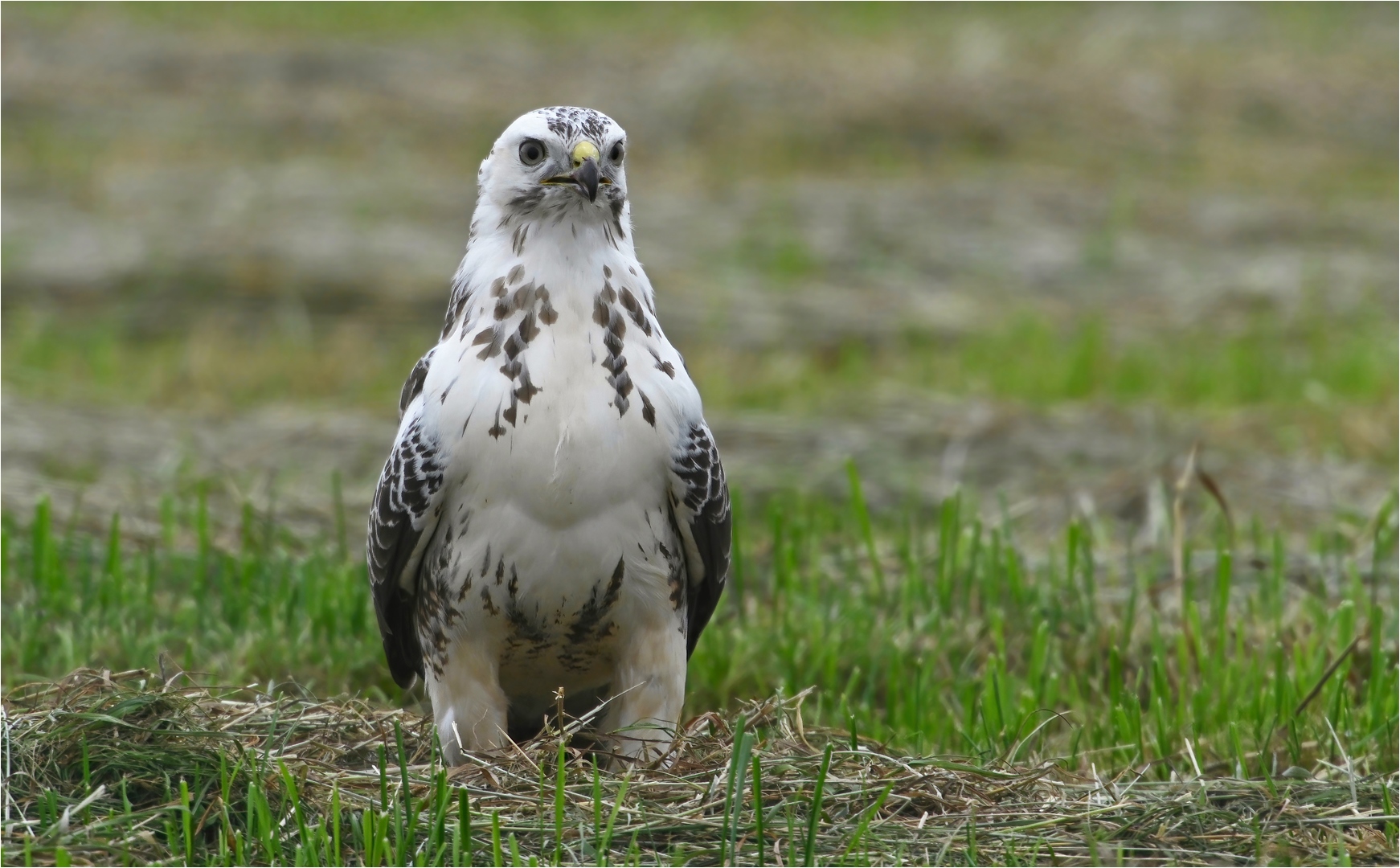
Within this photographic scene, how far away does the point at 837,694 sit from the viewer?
5.77 meters

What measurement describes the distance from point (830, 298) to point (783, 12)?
11.0 m

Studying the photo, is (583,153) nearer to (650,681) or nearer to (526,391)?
(526,391)

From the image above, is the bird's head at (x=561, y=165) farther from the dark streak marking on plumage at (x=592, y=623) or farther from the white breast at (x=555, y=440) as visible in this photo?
the dark streak marking on plumage at (x=592, y=623)

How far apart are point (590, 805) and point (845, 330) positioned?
7.78 metres

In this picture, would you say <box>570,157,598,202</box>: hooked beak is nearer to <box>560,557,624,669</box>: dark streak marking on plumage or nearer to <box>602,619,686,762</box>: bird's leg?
<box>560,557,624,669</box>: dark streak marking on plumage

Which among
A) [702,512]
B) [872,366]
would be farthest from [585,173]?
[872,366]

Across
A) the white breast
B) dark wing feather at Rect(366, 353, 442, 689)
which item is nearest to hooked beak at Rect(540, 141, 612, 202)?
the white breast

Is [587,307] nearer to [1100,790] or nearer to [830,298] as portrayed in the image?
[1100,790]

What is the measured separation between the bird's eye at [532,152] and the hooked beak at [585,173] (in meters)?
0.09

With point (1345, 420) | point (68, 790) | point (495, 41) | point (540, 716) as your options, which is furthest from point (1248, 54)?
point (68, 790)

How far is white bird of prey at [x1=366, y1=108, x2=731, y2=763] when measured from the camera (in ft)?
14.2

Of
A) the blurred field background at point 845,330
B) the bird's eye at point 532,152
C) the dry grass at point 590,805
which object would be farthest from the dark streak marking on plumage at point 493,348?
the blurred field background at point 845,330

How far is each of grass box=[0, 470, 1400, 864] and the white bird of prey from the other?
26 cm

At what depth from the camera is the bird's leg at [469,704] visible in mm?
4680
